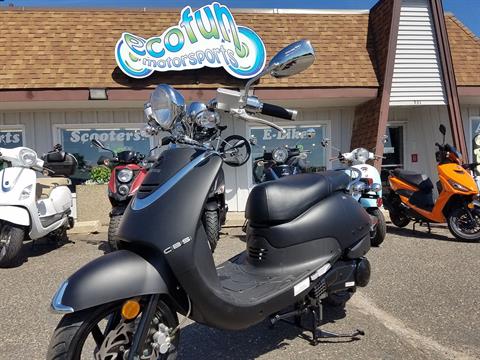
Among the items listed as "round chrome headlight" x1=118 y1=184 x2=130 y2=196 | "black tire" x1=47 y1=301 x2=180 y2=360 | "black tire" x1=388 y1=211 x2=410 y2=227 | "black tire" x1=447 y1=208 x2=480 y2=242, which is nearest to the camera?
"black tire" x1=47 y1=301 x2=180 y2=360

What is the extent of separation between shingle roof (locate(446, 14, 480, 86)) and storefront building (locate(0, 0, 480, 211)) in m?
0.02

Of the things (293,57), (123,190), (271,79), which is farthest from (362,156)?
(293,57)

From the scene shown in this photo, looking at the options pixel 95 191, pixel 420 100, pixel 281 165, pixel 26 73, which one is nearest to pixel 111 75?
pixel 26 73

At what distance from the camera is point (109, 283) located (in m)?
1.90

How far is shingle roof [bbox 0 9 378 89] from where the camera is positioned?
25.4 ft

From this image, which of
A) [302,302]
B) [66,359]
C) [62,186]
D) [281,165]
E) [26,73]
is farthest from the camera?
[26,73]

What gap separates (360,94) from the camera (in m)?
8.39

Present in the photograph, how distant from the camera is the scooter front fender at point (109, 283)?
1.85m

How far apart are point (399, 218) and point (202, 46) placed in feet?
Result: 15.8

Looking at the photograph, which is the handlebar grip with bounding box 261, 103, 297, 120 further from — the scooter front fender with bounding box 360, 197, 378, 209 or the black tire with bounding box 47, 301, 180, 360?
the scooter front fender with bounding box 360, 197, 378, 209

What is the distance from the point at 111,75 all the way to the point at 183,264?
6.65 m

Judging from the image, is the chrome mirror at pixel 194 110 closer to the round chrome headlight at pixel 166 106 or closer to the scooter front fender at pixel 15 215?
the round chrome headlight at pixel 166 106

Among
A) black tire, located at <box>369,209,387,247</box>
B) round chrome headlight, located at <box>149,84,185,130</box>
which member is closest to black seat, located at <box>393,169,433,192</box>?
black tire, located at <box>369,209,387,247</box>

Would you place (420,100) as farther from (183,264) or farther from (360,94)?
(183,264)
